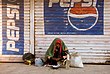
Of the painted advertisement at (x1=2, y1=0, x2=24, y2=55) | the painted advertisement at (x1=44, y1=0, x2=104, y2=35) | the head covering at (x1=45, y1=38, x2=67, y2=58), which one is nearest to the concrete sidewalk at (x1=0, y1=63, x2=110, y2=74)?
the head covering at (x1=45, y1=38, x2=67, y2=58)

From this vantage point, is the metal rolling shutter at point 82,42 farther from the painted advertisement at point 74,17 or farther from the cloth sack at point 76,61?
the cloth sack at point 76,61

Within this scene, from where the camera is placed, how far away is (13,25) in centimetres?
1016

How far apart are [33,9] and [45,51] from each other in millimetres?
1507

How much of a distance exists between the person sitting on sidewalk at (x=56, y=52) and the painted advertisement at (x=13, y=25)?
119 centimetres

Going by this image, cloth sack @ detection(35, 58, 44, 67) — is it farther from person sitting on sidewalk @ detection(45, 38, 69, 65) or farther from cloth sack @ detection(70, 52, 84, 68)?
cloth sack @ detection(70, 52, 84, 68)

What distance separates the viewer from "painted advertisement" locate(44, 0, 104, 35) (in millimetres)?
9938

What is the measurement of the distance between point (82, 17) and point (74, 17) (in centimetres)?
27

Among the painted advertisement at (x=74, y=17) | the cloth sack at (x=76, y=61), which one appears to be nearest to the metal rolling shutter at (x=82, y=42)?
the painted advertisement at (x=74, y=17)

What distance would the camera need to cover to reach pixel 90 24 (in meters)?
9.98

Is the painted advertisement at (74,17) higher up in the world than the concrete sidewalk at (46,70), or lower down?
higher up

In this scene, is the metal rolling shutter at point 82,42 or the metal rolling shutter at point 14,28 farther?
the metal rolling shutter at point 14,28

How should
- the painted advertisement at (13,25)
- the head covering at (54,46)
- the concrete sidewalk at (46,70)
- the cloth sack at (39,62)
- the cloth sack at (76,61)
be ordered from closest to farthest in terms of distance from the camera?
1. the concrete sidewalk at (46,70)
2. the cloth sack at (76,61)
3. the head covering at (54,46)
4. the cloth sack at (39,62)
5. the painted advertisement at (13,25)

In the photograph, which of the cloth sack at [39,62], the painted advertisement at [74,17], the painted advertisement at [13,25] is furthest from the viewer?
the painted advertisement at [13,25]

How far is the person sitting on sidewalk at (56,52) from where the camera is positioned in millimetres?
9430
